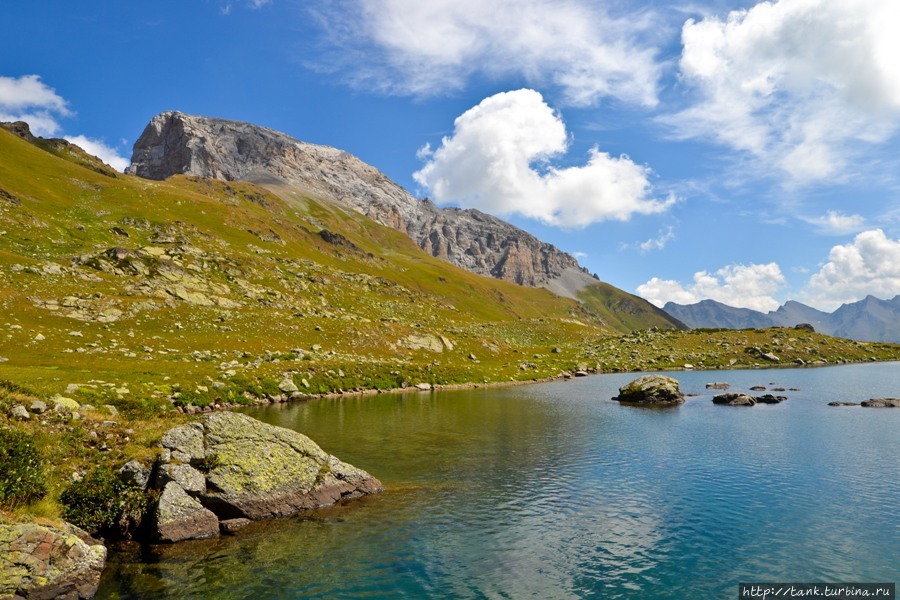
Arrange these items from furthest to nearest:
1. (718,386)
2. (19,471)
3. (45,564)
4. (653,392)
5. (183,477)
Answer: (718,386) → (653,392) → (183,477) → (19,471) → (45,564)

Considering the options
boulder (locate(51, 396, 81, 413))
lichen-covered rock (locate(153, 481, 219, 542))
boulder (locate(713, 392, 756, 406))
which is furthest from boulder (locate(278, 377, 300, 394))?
boulder (locate(713, 392, 756, 406))

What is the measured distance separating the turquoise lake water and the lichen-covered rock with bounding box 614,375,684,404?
21.5 metres

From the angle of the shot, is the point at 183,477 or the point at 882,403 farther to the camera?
the point at 882,403

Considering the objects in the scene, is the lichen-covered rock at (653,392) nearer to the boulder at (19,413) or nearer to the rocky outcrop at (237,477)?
the rocky outcrop at (237,477)

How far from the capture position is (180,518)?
890 inches

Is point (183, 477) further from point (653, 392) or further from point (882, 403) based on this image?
point (882, 403)

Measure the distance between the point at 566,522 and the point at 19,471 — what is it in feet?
82.2

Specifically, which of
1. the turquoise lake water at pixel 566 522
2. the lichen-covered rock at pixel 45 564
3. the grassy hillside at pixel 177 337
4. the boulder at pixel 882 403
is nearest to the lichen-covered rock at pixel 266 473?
the turquoise lake water at pixel 566 522

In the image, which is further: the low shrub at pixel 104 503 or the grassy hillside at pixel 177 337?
the grassy hillside at pixel 177 337

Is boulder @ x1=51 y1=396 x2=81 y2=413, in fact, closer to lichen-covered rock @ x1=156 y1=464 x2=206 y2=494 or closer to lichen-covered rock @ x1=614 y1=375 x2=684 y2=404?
lichen-covered rock @ x1=156 y1=464 x2=206 y2=494

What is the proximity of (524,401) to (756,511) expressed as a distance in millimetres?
46335

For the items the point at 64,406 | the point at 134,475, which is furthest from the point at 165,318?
the point at 134,475

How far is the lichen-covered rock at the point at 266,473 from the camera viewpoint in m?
24.8

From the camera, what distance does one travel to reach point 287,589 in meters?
18.1
